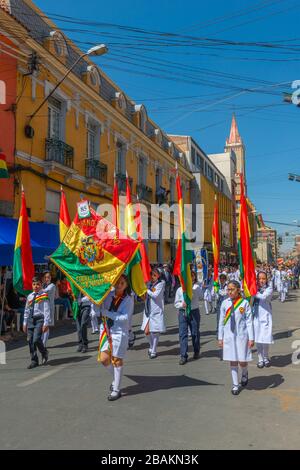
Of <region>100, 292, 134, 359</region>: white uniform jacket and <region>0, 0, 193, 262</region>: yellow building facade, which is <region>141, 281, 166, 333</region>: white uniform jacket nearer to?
<region>100, 292, 134, 359</region>: white uniform jacket

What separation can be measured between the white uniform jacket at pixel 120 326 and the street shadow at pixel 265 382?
6.50 ft

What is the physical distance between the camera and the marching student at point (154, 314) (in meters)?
8.48

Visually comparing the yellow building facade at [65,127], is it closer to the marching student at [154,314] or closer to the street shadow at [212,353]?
the marching student at [154,314]

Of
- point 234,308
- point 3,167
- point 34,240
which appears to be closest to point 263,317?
point 234,308

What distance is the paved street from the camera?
424cm

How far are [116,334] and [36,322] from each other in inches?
102

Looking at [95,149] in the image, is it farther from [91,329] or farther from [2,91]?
[91,329]

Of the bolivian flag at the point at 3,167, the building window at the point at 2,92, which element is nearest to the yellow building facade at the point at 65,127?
the building window at the point at 2,92

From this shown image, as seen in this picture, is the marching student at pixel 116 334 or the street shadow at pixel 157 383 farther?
the street shadow at pixel 157 383

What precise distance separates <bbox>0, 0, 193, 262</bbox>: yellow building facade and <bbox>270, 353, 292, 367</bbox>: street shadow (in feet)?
29.4

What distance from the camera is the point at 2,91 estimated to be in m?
12.9

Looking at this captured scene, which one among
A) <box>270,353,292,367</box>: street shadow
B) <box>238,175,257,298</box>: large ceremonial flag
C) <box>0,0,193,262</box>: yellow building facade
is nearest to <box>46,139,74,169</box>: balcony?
<box>0,0,193,262</box>: yellow building facade

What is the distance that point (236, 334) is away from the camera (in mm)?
6074

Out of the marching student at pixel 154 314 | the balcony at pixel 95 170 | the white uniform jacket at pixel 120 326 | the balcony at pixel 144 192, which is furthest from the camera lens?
the balcony at pixel 144 192
